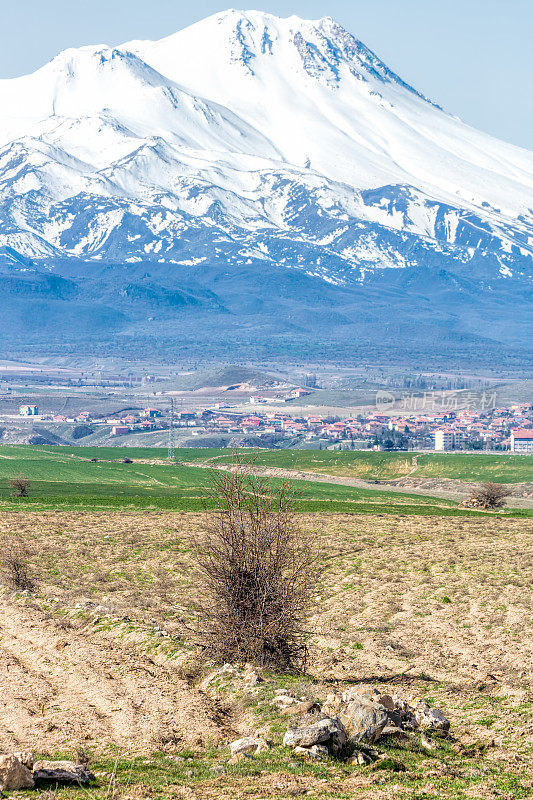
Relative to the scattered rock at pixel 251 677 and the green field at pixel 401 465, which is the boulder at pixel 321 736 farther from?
the green field at pixel 401 465

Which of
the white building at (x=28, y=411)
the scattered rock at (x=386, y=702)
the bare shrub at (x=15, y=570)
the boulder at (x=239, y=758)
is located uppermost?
the white building at (x=28, y=411)

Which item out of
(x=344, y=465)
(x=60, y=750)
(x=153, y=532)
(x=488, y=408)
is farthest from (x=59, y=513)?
(x=488, y=408)

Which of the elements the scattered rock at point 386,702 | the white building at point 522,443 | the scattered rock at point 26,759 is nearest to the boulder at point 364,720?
the scattered rock at point 386,702

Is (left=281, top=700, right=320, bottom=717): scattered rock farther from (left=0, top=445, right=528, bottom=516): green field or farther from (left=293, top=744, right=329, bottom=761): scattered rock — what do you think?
(left=0, top=445, right=528, bottom=516): green field

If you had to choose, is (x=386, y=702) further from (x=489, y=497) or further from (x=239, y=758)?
(x=489, y=497)

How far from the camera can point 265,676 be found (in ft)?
51.1

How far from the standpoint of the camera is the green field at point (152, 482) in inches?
1753

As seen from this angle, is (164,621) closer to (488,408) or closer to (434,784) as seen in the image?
(434,784)

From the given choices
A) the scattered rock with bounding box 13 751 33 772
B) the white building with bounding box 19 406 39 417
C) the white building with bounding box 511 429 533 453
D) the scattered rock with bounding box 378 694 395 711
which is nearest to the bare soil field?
the scattered rock with bounding box 13 751 33 772

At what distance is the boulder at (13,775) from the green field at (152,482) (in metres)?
11.9

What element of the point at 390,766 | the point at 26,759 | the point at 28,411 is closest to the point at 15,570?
the point at 26,759

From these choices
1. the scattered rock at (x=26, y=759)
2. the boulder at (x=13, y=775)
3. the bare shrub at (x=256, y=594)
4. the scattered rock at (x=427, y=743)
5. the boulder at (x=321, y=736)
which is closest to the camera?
the boulder at (x=13, y=775)

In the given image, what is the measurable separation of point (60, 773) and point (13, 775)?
0.54 metres

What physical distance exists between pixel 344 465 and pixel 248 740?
2685 inches
